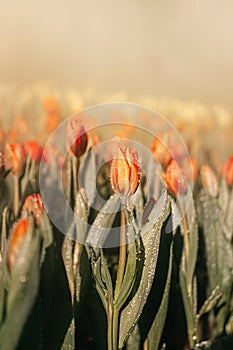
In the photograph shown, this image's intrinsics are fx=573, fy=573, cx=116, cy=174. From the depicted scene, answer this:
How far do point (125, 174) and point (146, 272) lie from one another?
0.09 metres

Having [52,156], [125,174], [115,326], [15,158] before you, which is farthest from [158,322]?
[52,156]

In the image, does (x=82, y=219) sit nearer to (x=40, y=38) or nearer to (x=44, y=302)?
(x=44, y=302)

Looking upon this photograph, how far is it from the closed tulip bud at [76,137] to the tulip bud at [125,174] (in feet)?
0.67

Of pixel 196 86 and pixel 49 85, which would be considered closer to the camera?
pixel 49 85

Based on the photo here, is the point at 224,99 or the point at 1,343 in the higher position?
the point at 224,99

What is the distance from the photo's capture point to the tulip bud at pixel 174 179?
2.32 ft

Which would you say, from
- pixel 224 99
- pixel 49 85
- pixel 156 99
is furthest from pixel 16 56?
pixel 224 99

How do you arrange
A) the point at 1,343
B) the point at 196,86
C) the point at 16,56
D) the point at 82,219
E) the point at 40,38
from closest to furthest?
1. the point at 1,343
2. the point at 82,219
3. the point at 16,56
4. the point at 40,38
5. the point at 196,86

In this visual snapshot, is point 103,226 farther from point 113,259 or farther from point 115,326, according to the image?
point 113,259

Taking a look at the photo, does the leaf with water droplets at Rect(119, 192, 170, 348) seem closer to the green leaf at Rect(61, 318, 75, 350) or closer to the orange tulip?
the green leaf at Rect(61, 318, 75, 350)

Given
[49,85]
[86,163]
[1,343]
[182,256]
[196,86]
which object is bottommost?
[1,343]

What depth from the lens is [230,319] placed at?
0.74 metres

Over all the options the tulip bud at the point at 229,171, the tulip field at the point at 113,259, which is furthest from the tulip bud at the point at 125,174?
the tulip bud at the point at 229,171

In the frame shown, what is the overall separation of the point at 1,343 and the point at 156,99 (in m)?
1.94
